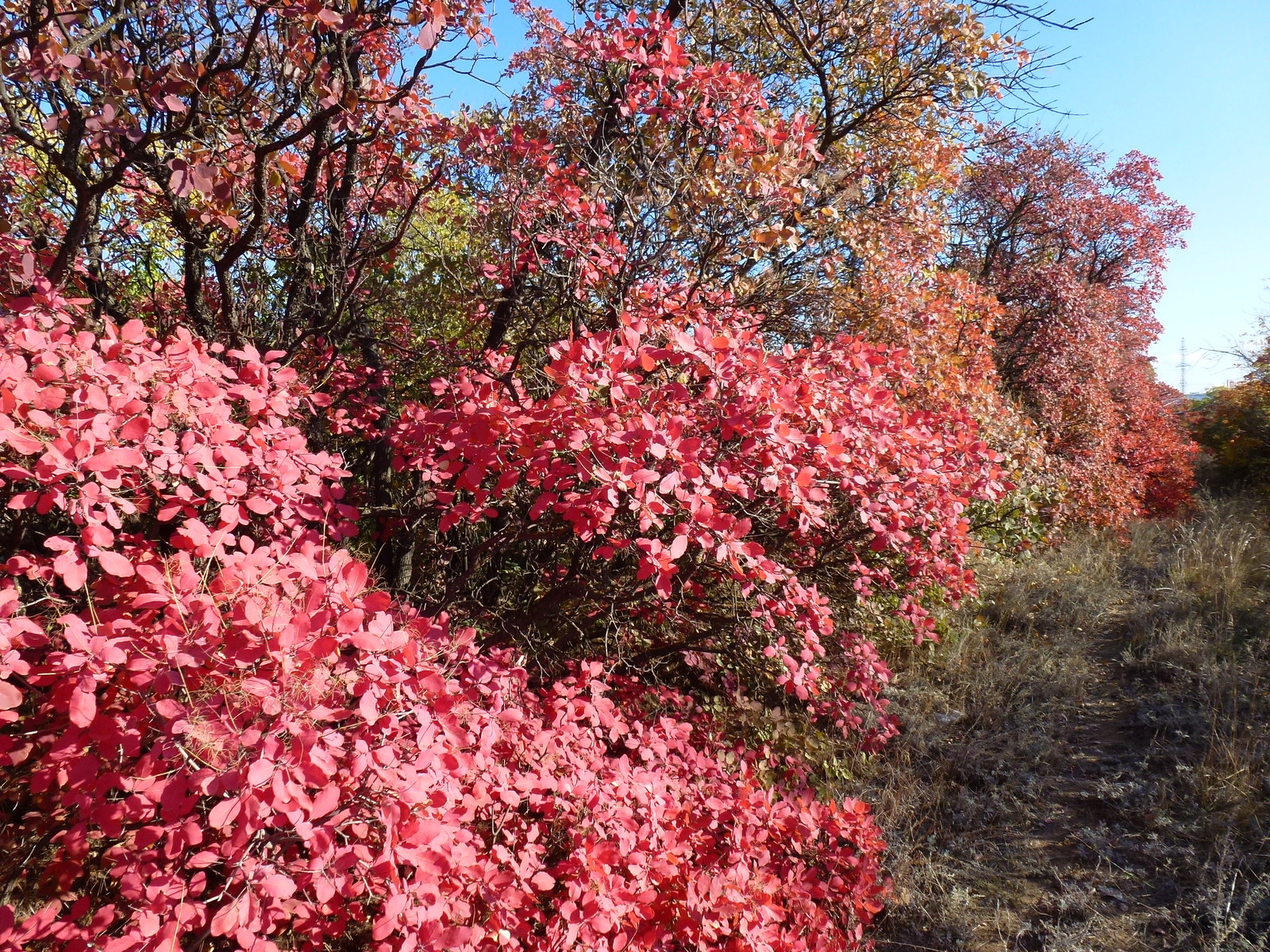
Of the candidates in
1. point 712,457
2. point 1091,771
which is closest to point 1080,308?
point 1091,771

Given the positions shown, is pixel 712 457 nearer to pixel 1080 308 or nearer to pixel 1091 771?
pixel 1091 771

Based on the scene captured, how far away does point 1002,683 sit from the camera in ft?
15.5

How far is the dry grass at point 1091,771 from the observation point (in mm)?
2908

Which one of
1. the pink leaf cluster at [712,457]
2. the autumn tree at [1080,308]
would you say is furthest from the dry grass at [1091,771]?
the autumn tree at [1080,308]

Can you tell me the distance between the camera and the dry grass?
291 cm

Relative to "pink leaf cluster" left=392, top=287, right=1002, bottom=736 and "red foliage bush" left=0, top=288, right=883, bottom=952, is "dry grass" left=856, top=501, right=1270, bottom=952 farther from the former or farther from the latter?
"red foliage bush" left=0, top=288, right=883, bottom=952

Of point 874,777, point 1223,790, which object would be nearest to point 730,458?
point 874,777

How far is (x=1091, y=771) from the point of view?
3.88 m

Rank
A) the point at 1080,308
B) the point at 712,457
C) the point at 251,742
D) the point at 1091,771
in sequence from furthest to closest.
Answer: the point at 1080,308
the point at 1091,771
the point at 712,457
the point at 251,742

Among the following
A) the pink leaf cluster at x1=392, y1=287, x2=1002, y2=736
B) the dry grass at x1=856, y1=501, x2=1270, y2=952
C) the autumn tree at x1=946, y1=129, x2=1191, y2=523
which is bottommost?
the dry grass at x1=856, y1=501, x2=1270, y2=952

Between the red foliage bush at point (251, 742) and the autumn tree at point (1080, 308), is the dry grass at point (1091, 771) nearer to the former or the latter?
the red foliage bush at point (251, 742)

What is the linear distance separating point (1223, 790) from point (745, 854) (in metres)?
2.57

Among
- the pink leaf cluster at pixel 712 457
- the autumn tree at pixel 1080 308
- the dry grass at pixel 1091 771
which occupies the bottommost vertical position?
the dry grass at pixel 1091 771

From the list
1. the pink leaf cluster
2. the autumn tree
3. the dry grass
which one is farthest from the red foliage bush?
the autumn tree
